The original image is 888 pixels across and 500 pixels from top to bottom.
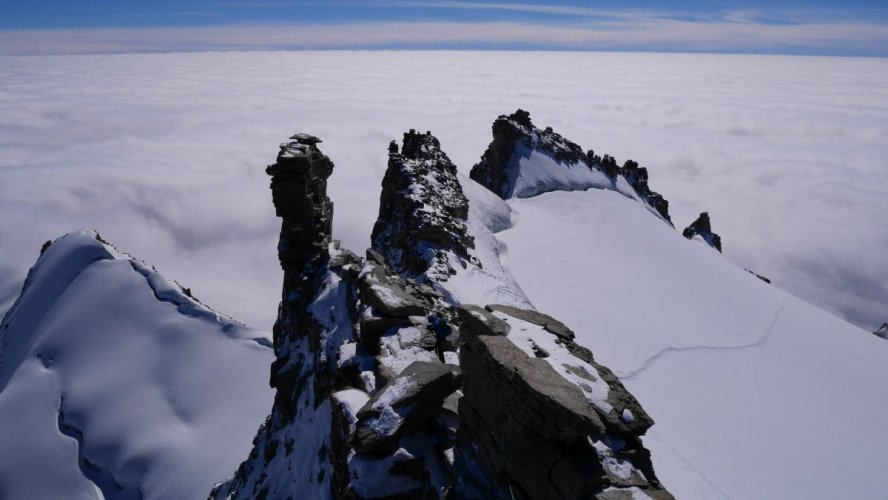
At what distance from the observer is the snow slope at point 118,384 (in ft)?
144

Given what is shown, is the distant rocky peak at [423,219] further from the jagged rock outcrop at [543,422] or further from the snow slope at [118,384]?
the snow slope at [118,384]

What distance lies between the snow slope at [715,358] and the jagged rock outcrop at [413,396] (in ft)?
32.2

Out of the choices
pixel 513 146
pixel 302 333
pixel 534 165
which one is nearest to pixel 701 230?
pixel 534 165

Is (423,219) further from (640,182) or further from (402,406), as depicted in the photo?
(640,182)

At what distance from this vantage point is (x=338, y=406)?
12.5 meters

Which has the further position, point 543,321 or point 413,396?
point 543,321

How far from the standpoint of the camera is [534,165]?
5369 centimetres

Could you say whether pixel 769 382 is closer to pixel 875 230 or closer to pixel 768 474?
pixel 768 474

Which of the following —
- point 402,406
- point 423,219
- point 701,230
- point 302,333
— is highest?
point 402,406

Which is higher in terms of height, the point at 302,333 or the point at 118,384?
the point at 302,333

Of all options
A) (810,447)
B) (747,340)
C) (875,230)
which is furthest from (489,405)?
(875,230)

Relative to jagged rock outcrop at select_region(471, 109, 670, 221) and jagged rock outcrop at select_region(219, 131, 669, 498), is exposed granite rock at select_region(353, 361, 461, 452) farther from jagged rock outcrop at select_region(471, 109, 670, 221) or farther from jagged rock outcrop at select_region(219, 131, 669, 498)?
jagged rock outcrop at select_region(471, 109, 670, 221)

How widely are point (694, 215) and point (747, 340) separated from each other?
15003 centimetres

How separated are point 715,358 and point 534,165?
104ft
